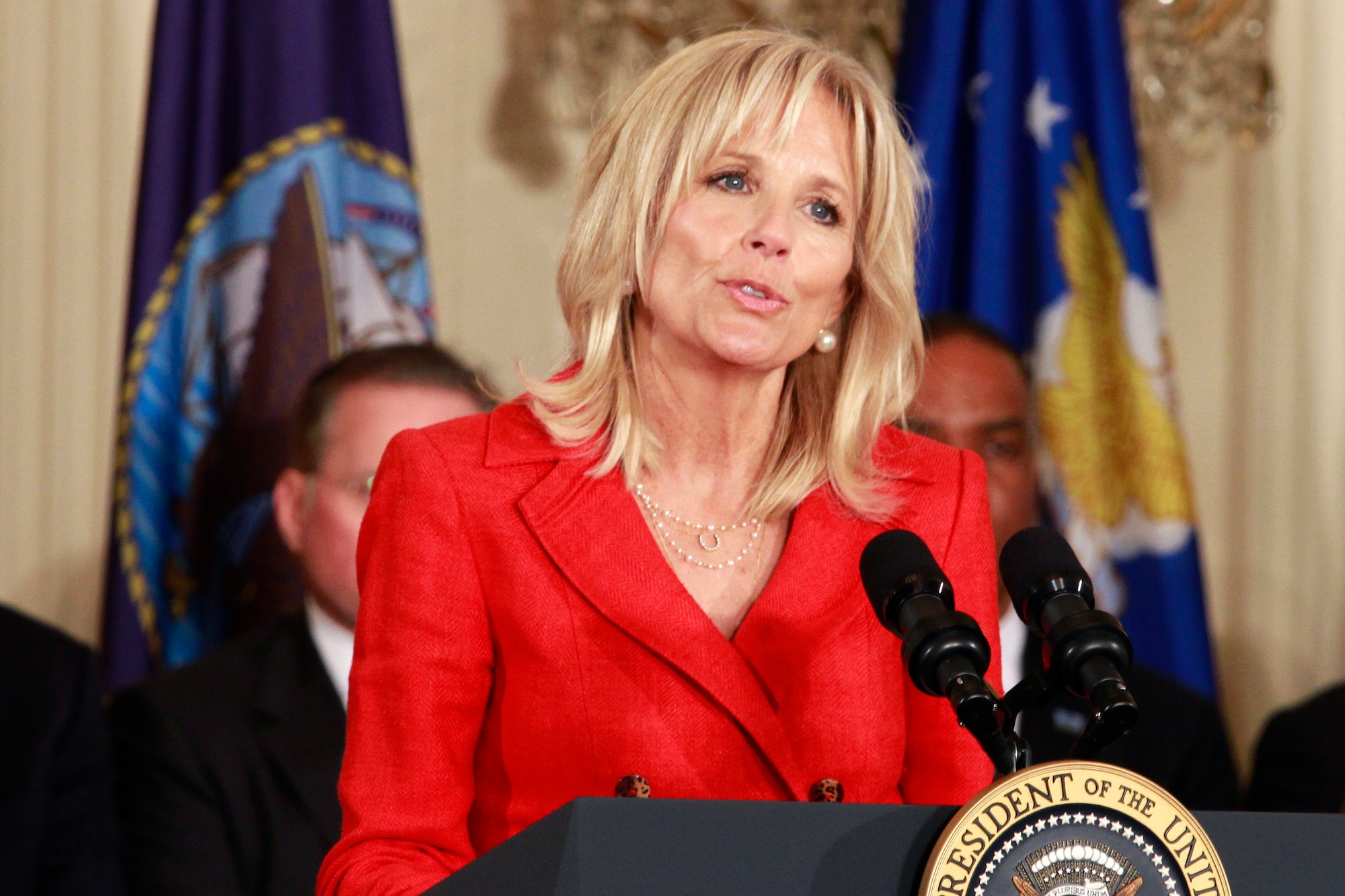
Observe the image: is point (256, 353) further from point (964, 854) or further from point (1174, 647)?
point (964, 854)

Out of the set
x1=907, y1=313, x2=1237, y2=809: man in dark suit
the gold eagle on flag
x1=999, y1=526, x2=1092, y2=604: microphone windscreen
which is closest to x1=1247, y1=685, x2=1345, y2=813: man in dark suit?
x1=907, y1=313, x2=1237, y2=809: man in dark suit

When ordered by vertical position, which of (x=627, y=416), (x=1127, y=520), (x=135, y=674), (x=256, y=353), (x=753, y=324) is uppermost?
(x=753, y=324)

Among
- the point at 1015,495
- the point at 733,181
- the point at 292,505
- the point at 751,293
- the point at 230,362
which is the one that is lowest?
the point at 292,505

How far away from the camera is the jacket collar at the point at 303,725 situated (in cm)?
297

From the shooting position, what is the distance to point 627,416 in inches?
72.3

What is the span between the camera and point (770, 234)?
176 cm

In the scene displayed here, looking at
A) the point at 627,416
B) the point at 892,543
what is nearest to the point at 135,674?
the point at 627,416

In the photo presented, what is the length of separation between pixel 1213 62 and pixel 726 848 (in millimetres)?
3377

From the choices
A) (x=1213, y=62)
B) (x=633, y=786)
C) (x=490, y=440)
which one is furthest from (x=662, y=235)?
(x=1213, y=62)

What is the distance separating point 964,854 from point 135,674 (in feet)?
Result: 9.50

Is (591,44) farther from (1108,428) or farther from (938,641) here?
(938,641)

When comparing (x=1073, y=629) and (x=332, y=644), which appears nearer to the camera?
(x=1073, y=629)

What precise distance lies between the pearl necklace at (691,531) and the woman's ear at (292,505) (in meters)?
1.70

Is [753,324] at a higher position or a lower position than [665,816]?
higher
